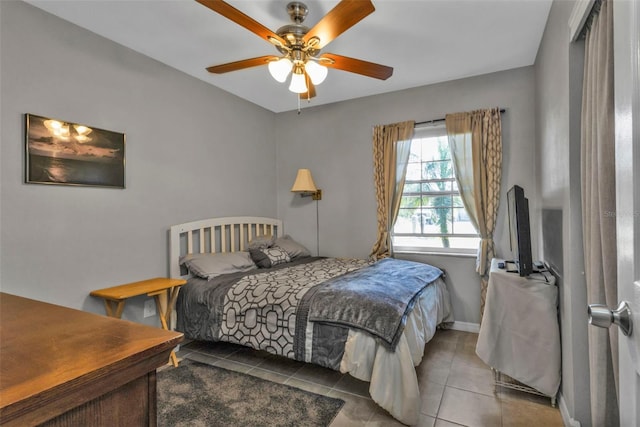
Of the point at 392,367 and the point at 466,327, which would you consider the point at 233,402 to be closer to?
the point at 392,367

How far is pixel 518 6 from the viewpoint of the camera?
2.17 metres

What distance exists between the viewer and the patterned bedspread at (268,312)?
221 cm

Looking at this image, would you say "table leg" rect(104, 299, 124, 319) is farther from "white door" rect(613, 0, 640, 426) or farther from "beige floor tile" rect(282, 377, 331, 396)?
"white door" rect(613, 0, 640, 426)

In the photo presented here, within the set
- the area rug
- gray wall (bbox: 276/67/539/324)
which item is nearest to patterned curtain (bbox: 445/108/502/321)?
gray wall (bbox: 276/67/539/324)

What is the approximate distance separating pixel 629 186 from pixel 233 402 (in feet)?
7.42

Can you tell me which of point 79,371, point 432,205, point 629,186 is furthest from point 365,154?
point 79,371

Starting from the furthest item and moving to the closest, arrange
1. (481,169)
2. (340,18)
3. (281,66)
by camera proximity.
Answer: (481,169), (281,66), (340,18)

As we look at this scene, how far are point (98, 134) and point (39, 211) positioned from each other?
688mm

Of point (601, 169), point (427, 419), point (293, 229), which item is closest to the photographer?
point (601, 169)

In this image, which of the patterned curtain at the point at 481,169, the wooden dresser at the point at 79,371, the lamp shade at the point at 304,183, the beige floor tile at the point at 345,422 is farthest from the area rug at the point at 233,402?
the lamp shade at the point at 304,183

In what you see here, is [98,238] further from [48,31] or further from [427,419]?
[427,419]

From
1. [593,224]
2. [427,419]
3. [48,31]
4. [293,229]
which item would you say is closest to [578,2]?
[593,224]

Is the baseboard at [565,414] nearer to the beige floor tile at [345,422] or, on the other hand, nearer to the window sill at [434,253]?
the beige floor tile at [345,422]

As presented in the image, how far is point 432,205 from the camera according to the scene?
3.57 metres
